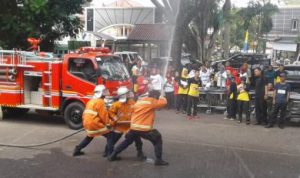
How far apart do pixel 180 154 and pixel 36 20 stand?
409 inches

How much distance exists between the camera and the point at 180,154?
9.77m

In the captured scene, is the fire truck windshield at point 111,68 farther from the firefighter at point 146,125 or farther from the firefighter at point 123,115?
the firefighter at point 146,125

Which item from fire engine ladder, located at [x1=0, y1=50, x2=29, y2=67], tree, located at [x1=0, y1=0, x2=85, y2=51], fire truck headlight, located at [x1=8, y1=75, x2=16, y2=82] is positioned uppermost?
tree, located at [x1=0, y1=0, x2=85, y2=51]

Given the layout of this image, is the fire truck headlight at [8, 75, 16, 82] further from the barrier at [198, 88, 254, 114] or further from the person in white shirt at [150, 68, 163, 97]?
the barrier at [198, 88, 254, 114]

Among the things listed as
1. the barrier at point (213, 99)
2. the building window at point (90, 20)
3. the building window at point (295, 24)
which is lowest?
the barrier at point (213, 99)

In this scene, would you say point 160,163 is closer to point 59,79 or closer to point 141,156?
point 141,156

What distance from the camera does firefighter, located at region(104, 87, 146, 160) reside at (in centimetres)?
917

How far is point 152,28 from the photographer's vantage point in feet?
109

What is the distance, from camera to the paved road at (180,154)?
329 inches

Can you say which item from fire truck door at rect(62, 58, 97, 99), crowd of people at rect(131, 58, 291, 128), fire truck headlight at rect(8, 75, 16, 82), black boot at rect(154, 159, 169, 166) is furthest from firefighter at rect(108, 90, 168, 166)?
fire truck headlight at rect(8, 75, 16, 82)

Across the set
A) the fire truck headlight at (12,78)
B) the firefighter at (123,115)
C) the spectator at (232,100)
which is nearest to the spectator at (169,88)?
the spectator at (232,100)

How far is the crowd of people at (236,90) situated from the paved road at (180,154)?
0.69 metres

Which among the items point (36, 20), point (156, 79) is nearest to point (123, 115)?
point (156, 79)

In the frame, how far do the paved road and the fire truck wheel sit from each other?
241 mm
